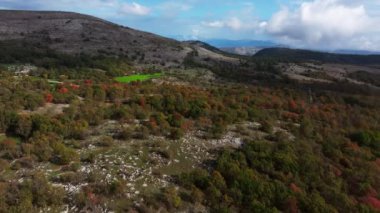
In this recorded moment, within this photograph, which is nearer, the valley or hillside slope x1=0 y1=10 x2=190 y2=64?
the valley

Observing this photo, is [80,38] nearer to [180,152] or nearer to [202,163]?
[180,152]

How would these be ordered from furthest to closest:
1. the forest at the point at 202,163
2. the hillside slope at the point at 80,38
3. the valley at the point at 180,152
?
1. the hillside slope at the point at 80,38
2. the valley at the point at 180,152
3. the forest at the point at 202,163

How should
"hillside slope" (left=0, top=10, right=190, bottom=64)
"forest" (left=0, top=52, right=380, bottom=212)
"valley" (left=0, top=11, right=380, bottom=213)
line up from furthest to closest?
"hillside slope" (left=0, top=10, right=190, bottom=64) → "valley" (left=0, top=11, right=380, bottom=213) → "forest" (left=0, top=52, right=380, bottom=212)

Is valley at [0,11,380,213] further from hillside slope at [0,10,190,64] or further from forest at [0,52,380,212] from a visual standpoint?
hillside slope at [0,10,190,64]

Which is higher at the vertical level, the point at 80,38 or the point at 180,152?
the point at 80,38

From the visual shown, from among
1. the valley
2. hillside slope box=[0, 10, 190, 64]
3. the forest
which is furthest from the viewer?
hillside slope box=[0, 10, 190, 64]

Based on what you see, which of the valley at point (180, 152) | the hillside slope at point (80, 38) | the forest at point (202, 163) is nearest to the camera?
the forest at point (202, 163)

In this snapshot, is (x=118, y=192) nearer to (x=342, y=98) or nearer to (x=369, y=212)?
(x=369, y=212)

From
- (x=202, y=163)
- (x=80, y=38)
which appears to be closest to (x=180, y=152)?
(x=202, y=163)

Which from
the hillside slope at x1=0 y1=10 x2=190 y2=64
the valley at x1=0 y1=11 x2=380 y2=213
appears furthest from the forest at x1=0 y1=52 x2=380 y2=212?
the hillside slope at x1=0 y1=10 x2=190 y2=64

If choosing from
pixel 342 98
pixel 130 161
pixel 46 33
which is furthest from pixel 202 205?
pixel 46 33

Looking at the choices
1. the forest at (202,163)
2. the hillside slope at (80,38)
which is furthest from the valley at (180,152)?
the hillside slope at (80,38)

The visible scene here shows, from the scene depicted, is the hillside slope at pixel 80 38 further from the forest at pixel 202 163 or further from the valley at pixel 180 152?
the forest at pixel 202 163
